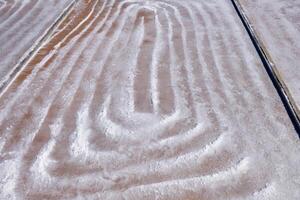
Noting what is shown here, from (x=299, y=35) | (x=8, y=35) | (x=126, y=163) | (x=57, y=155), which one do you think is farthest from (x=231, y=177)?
(x=8, y=35)

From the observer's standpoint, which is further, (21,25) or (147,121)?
(21,25)

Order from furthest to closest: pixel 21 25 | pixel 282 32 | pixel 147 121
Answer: pixel 21 25 → pixel 282 32 → pixel 147 121

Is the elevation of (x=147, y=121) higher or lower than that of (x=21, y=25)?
lower

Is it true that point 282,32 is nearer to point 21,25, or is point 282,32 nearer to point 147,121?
point 147,121

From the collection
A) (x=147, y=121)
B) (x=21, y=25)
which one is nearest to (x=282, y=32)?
(x=147, y=121)

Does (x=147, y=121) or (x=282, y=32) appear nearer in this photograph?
(x=147, y=121)

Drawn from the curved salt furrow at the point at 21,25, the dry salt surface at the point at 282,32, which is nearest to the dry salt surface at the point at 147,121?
the dry salt surface at the point at 282,32

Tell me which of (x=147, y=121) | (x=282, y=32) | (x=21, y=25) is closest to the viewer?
(x=147, y=121)
